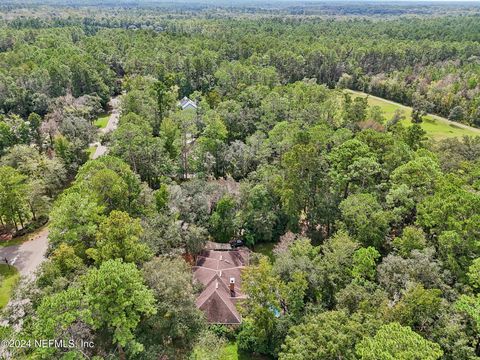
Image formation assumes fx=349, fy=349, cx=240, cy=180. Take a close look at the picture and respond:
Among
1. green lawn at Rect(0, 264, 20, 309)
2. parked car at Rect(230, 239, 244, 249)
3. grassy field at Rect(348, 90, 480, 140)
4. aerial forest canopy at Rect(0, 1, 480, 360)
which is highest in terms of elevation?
aerial forest canopy at Rect(0, 1, 480, 360)

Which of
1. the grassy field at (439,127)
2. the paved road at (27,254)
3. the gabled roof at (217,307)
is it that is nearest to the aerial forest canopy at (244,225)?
the gabled roof at (217,307)

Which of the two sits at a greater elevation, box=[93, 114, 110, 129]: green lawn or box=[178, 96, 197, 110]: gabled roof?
box=[178, 96, 197, 110]: gabled roof

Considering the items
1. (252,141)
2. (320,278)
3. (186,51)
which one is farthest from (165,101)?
(320,278)

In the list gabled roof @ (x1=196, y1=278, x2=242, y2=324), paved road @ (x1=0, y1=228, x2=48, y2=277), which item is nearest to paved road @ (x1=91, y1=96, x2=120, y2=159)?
paved road @ (x1=0, y1=228, x2=48, y2=277)

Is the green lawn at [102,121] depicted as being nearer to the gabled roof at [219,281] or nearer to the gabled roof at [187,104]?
the gabled roof at [187,104]

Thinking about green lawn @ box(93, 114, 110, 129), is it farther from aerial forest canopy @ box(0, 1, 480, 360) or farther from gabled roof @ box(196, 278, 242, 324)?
gabled roof @ box(196, 278, 242, 324)

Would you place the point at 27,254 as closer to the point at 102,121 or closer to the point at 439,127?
the point at 102,121

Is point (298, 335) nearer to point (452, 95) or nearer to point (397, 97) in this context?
point (452, 95)
